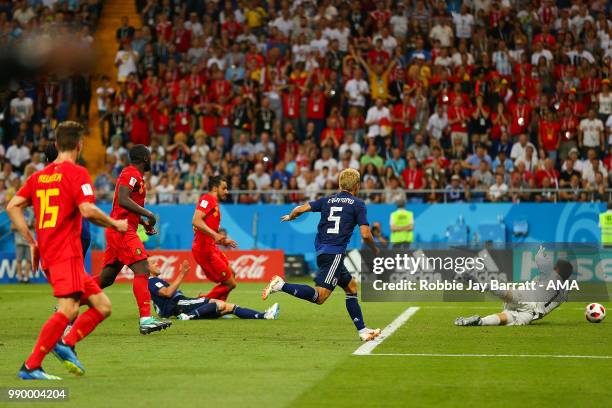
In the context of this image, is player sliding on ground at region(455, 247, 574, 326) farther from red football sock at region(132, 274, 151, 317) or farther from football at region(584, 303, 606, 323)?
red football sock at region(132, 274, 151, 317)

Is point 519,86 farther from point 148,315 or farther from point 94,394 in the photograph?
point 94,394

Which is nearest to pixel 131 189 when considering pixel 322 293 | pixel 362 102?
pixel 322 293

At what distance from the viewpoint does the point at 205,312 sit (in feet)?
50.9

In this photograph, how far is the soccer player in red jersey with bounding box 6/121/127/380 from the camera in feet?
29.3

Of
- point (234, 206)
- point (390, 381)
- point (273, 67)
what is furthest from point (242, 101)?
point (390, 381)

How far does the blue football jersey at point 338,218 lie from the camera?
41.7ft

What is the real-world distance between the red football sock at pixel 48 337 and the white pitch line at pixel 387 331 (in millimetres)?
3616

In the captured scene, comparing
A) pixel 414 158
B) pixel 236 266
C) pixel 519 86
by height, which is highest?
pixel 519 86

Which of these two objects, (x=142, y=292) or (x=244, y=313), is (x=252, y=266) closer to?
(x=244, y=313)

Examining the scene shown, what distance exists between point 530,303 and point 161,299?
532 centimetres

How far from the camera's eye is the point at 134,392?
8805 millimetres

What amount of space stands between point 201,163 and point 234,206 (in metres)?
1.76

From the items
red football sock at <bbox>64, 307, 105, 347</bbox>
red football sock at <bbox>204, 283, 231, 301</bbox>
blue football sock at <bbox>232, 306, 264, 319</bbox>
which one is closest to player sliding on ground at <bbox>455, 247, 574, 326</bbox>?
blue football sock at <bbox>232, 306, 264, 319</bbox>

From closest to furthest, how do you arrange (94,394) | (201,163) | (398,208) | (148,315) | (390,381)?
1. (94,394)
2. (390,381)
3. (148,315)
4. (398,208)
5. (201,163)
